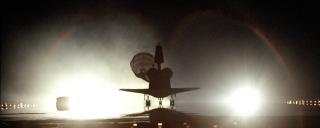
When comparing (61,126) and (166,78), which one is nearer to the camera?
(61,126)

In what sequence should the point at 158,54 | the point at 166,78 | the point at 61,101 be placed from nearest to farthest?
the point at 166,78 → the point at 158,54 → the point at 61,101

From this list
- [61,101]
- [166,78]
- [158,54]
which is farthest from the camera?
[61,101]

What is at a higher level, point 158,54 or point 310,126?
point 158,54

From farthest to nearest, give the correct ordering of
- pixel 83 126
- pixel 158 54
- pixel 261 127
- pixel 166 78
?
pixel 158 54 → pixel 166 78 → pixel 83 126 → pixel 261 127

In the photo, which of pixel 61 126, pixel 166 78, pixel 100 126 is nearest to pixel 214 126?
pixel 100 126

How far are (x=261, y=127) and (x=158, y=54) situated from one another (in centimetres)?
7452

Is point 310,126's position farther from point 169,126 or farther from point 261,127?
point 169,126

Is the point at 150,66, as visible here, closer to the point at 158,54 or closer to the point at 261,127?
the point at 158,54

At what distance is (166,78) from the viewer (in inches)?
4729

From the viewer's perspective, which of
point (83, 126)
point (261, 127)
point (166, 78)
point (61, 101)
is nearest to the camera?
point (261, 127)

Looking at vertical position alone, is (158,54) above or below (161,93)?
above

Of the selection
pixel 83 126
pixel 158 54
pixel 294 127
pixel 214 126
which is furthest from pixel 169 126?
pixel 158 54

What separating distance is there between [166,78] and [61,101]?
39.1 metres

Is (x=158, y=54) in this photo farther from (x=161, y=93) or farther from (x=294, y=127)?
(x=294, y=127)
